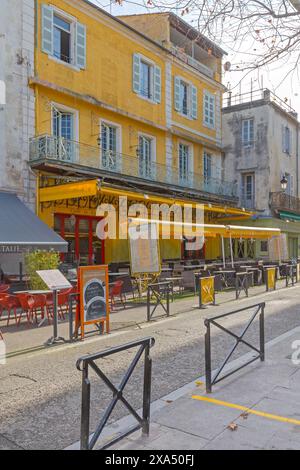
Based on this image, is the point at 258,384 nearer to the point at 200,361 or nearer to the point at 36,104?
the point at 200,361

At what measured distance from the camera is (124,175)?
1769 centimetres

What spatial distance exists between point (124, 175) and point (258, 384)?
13.2m

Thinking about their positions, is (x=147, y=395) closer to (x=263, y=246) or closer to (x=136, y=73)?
(x=136, y=73)

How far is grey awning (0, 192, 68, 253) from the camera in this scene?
12.0 metres

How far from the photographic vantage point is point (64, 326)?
967cm

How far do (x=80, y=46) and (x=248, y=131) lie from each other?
48.2ft

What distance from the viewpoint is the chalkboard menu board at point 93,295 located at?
8.17 metres

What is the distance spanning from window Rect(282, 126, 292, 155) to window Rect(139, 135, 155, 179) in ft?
42.3

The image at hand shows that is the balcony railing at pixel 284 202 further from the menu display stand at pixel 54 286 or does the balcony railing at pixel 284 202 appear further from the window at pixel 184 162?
the menu display stand at pixel 54 286

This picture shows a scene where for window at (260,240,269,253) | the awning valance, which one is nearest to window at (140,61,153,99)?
the awning valance

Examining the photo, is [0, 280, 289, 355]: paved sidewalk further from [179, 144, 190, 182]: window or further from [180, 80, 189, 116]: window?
[180, 80, 189, 116]: window

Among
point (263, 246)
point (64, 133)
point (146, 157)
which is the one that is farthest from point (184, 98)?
point (263, 246)

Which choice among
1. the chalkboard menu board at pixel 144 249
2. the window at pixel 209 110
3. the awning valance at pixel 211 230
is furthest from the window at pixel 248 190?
the chalkboard menu board at pixel 144 249
